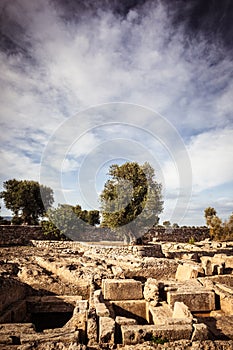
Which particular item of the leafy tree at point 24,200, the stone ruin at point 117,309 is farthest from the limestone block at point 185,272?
the leafy tree at point 24,200

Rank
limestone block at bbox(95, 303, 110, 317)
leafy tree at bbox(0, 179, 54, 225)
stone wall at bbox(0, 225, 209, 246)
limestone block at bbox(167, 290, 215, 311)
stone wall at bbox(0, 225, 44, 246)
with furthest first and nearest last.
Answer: leafy tree at bbox(0, 179, 54, 225)
stone wall at bbox(0, 225, 209, 246)
stone wall at bbox(0, 225, 44, 246)
limestone block at bbox(167, 290, 215, 311)
limestone block at bbox(95, 303, 110, 317)

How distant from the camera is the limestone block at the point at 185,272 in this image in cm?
1062

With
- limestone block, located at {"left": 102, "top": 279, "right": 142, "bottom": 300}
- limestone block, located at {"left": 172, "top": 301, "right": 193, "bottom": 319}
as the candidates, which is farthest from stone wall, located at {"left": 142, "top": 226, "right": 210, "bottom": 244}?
limestone block, located at {"left": 172, "top": 301, "right": 193, "bottom": 319}

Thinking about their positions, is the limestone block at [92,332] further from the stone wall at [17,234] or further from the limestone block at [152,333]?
the stone wall at [17,234]

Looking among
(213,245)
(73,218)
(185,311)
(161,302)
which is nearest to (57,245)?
(73,218)

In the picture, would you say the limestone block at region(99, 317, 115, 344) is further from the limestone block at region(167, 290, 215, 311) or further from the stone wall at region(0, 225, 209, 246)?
the stone wall at region(0, 225, 209, 246)

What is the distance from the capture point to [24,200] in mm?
43750

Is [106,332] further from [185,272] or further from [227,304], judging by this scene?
[185,272]

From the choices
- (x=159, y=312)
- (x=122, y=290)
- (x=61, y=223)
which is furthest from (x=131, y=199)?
(x=159, y=312)

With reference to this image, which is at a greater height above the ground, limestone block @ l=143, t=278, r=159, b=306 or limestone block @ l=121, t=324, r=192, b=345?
limestone block @ l=143, t=278, r=159, b=306

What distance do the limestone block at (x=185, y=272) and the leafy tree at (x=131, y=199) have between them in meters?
13.2

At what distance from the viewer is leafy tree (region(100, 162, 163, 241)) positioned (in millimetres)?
25016

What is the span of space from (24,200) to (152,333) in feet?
138

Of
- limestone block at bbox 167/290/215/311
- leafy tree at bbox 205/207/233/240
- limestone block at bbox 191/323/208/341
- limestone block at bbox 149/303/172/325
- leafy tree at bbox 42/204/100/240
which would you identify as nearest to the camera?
limestone block at bbox 191/323/208/341
